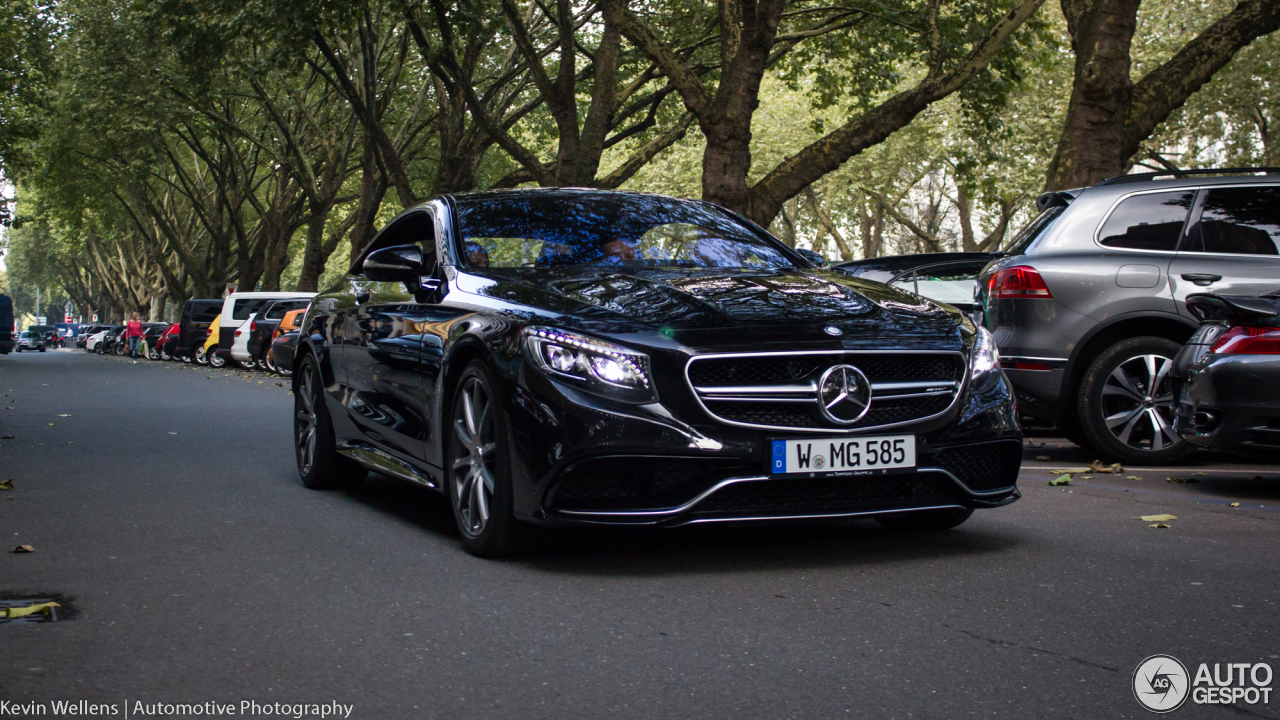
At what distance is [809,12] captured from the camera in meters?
23.3

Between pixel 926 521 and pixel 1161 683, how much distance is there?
247 cm

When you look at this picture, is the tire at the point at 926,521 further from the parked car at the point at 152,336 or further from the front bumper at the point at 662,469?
the parked car at the point at 152,336

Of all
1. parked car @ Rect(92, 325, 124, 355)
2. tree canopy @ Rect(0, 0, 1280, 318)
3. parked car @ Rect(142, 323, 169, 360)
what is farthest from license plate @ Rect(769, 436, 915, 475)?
parked car @ Rect(92, 325, 124, 355)

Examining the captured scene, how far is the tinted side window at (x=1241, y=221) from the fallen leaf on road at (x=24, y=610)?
7.04 m

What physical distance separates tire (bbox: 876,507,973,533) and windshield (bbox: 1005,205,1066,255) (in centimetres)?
352

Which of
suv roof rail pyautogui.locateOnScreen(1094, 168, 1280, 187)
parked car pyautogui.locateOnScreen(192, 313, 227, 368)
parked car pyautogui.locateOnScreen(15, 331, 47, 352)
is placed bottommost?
parked car pyautogui.locateOnScreen(15, 331, 47, 352)

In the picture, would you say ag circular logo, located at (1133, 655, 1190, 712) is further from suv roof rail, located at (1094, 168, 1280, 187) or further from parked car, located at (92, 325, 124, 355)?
parked car, located at (92, 325, 124, 355)

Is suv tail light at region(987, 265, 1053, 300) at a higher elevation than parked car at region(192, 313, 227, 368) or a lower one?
higher

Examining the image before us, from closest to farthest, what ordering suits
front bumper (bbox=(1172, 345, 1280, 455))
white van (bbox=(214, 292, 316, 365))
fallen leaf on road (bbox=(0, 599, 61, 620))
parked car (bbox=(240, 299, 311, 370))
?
fallen leaf on road (bbox=(0, 599, 61, 620))
front bumper (bbox=(1172, 345, 1280, 455))
parked car (bbox=(240, 299, 311, 370))
white van (bbox=(214, 292, 316, 365))

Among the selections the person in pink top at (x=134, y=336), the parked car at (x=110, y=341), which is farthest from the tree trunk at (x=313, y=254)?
the parked car at (x=110, y=341)

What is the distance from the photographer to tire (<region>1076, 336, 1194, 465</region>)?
8.81 m

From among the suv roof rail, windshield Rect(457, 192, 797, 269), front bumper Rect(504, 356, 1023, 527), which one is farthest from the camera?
the suv roof rail

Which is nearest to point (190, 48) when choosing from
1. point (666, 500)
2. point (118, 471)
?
point (118, 471)

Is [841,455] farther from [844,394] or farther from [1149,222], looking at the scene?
[1149,222]
